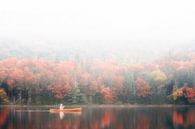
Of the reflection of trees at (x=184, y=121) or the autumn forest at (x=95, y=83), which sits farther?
the autumn forest at (x=95, y=83)

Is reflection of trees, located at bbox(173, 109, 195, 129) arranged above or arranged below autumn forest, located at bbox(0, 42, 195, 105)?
below

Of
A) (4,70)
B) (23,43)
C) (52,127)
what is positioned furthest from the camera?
(23,43)

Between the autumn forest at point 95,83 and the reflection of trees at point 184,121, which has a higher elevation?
the autumn forest at point 95,83

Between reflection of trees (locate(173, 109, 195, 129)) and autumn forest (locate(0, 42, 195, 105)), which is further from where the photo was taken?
autumn forest (locate(0, 42, 195, 105))

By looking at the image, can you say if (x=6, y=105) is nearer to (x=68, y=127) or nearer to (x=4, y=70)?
(x=4, y=70)

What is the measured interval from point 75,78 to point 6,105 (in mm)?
22167

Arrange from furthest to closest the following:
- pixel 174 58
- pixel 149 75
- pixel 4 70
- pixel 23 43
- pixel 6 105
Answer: pixel 23 43 < pixel 174 58 < pixel 149 75 < pixel 4 70 < pixel 6 105

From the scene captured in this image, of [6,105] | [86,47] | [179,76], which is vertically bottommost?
[6,105]

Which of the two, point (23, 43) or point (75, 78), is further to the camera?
point (23, 43)

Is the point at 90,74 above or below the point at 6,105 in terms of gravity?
above

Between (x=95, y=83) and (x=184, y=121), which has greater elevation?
(x=95, y=83)

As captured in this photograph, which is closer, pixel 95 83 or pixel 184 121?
pixel 184 121

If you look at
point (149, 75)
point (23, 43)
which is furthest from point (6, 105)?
point (23, 43)

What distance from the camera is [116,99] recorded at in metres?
109
